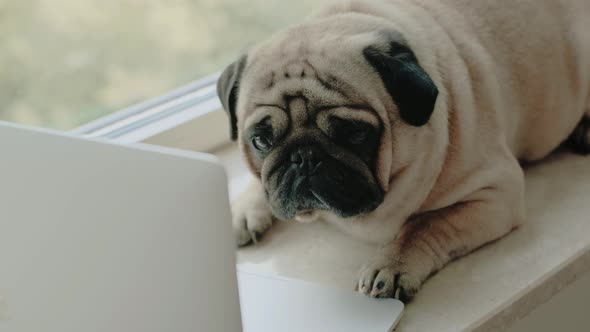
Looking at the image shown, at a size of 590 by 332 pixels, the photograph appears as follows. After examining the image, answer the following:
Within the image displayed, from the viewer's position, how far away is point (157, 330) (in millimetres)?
680

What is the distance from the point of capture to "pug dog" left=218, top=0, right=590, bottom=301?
1.06m

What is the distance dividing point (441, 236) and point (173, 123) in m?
0.61

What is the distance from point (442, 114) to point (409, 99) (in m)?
0.10

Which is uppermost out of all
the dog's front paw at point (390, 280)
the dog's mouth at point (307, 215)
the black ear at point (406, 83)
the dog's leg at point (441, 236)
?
the black ear at point (406, 83)

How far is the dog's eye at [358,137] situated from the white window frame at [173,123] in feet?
1.80

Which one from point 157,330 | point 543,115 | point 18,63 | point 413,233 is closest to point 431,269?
point 413,233

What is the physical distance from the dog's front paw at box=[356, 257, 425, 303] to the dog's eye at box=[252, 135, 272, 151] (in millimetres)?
221

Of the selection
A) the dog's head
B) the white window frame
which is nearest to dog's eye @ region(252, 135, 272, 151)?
the dog's head

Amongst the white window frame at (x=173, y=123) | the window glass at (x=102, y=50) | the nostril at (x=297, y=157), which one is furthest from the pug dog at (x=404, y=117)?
the window glass at (x=102, y=50)

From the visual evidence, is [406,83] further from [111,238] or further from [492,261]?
[111,238]

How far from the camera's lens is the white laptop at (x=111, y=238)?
2.02 feet

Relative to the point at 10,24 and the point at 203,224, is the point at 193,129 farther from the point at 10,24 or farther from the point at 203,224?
the point at 203,224

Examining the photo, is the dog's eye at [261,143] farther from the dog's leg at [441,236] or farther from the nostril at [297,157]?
the dog's leg at [441,236]

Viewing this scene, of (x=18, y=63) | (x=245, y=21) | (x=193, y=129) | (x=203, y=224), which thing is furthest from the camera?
(x=245, y=21)
